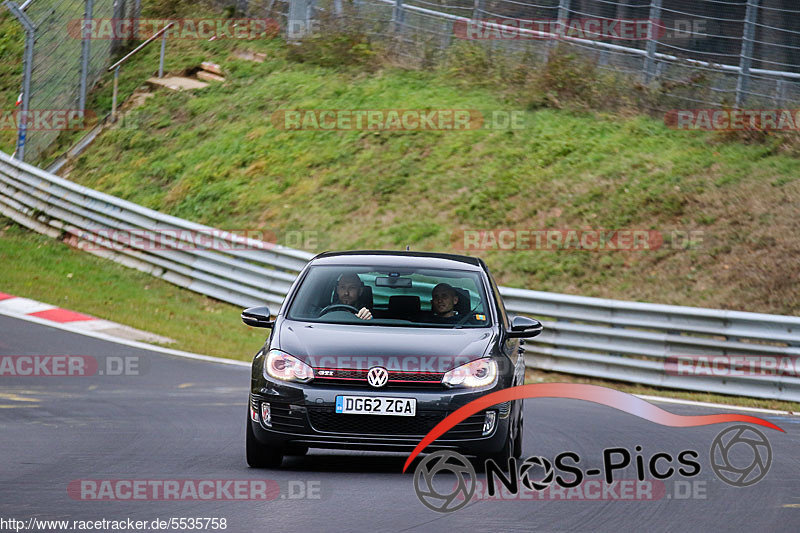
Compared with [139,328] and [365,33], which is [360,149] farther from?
[139,328]

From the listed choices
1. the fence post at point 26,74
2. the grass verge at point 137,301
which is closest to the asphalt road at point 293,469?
the grass verge at point 137,301

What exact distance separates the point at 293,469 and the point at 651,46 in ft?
59.7

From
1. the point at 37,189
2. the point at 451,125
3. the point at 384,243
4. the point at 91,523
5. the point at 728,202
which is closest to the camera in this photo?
the point at 91,523

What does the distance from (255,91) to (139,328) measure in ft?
44.5

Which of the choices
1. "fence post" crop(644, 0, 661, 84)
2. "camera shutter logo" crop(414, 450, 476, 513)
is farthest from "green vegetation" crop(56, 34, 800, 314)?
"camera shutter logo" crop(414, 450, 476, 513)

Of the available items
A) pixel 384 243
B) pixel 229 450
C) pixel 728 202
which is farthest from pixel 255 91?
pixel 229 450

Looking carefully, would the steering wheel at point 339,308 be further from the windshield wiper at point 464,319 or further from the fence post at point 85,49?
the fence post at point 85,49

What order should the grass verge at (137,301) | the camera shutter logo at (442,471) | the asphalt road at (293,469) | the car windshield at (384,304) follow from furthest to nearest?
the grass verge at (137,301), the car windshield at (384,304), the camera shutter logo at (442,471), the asphalt road at (293,469)

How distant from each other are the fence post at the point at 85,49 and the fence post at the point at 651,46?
1270 centimetres

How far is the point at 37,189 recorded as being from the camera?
79.7 ft

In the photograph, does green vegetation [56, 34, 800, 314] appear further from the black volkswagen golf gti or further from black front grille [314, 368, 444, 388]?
black front grille [314, 368, 444, 388]

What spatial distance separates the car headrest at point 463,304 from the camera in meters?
8.88

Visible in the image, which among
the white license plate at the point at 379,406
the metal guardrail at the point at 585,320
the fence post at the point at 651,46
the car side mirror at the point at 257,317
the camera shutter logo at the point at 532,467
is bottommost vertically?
the metal guardrail at the point at 585,320

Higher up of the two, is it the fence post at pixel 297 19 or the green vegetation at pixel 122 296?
the fence post at pixel 297 19
